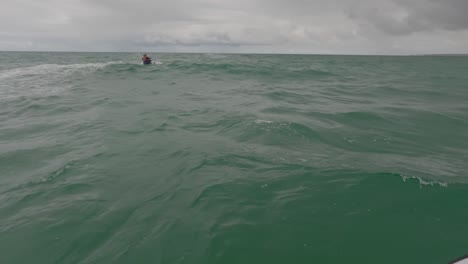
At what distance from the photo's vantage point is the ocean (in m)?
4.91

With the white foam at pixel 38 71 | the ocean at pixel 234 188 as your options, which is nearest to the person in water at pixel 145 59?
the white foam at pixel 38 71

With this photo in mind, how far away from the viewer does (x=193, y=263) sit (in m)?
4.54

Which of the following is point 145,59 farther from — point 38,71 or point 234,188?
point 234,188

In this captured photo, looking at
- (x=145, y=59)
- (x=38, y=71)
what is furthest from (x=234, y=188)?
(x=145, y=59)

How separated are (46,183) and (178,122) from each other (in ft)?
23.0

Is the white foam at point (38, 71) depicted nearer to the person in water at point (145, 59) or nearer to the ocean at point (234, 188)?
the person in water at point (145, 59)

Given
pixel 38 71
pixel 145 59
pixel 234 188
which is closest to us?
pixel 234 188

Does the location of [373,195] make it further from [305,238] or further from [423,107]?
[423,107]

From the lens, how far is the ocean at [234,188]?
4.91 meters

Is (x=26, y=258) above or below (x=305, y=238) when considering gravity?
below

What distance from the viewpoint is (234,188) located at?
7000 mm

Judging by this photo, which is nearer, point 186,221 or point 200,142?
point 186,221

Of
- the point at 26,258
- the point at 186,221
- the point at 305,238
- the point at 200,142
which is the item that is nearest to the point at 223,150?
the point at 200,142

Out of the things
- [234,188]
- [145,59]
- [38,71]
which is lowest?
[234,188]
